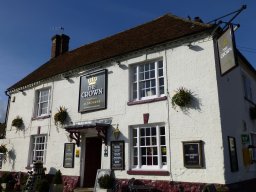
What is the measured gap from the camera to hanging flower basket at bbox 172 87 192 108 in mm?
10367

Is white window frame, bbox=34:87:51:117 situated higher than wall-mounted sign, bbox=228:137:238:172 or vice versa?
white window frame, bbox=34:87:51:117

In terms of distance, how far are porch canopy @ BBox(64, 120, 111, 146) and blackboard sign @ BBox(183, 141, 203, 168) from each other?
390cm

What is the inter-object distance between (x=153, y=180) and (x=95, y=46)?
9.92 m

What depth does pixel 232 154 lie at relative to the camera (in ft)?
32.8

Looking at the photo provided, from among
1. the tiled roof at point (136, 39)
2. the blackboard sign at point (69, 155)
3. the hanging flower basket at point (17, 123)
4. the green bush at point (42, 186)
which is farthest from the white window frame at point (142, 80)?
the hanging flower basket at point (17, 123)

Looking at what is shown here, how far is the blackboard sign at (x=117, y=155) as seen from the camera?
11.7 meters

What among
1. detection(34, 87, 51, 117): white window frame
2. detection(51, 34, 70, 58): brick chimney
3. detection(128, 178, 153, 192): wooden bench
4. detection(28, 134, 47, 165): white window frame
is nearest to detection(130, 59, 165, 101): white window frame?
detection(128, 178, 153, 192): wooden bench

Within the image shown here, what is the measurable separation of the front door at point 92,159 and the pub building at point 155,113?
5 centimetres

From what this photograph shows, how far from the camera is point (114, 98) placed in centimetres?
1284

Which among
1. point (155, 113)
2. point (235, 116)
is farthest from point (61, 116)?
point (235, 116)

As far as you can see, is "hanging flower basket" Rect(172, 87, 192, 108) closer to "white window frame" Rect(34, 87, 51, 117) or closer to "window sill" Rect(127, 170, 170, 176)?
"window sill" Rect(127, 170, 170, 176)

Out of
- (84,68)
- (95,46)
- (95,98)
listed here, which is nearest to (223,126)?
(95,98)

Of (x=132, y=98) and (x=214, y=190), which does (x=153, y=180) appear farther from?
(x=132, y=98)

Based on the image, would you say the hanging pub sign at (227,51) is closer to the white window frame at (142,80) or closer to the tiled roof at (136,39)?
the tiled roof at (136,39)
